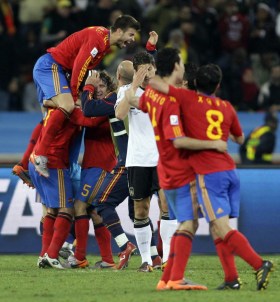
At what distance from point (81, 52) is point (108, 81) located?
407 mm

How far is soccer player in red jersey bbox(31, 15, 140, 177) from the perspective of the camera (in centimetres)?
1209

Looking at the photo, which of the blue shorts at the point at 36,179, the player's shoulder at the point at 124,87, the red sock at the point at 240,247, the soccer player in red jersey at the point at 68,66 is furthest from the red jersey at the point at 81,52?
the red sock at the point at 240,247

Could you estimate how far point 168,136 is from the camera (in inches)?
373

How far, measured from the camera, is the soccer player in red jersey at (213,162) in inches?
372

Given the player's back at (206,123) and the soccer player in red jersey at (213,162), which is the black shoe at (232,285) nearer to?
the soccer player in red jersey at (213,162)

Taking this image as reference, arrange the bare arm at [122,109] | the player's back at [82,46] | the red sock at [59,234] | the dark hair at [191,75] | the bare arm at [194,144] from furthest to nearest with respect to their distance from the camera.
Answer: the player's back at [82,46], the red sock at [59,234], the bare arm at [122,109], the dark hair at [191,75], the bare arm at [194,144]

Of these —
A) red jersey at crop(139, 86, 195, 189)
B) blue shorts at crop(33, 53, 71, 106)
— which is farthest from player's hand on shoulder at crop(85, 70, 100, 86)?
red jersey at crop(139, 86, 195, 189)

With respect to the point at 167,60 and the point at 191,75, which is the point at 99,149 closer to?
the point at 191,75

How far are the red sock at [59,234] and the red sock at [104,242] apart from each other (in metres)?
0.37

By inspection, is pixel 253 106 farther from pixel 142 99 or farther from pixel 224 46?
pixel 142 99

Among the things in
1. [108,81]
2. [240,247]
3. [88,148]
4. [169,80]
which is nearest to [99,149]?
[88,148]

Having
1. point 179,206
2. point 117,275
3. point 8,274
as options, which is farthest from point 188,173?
point 8,274

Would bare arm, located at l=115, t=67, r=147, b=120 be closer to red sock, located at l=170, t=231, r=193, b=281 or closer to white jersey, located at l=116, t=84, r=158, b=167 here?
white jersey, located at l=116, t=84, r=158, b=167

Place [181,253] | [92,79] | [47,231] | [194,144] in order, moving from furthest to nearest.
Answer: [47,231]
[92,79]
[181,253]
[194,144]
